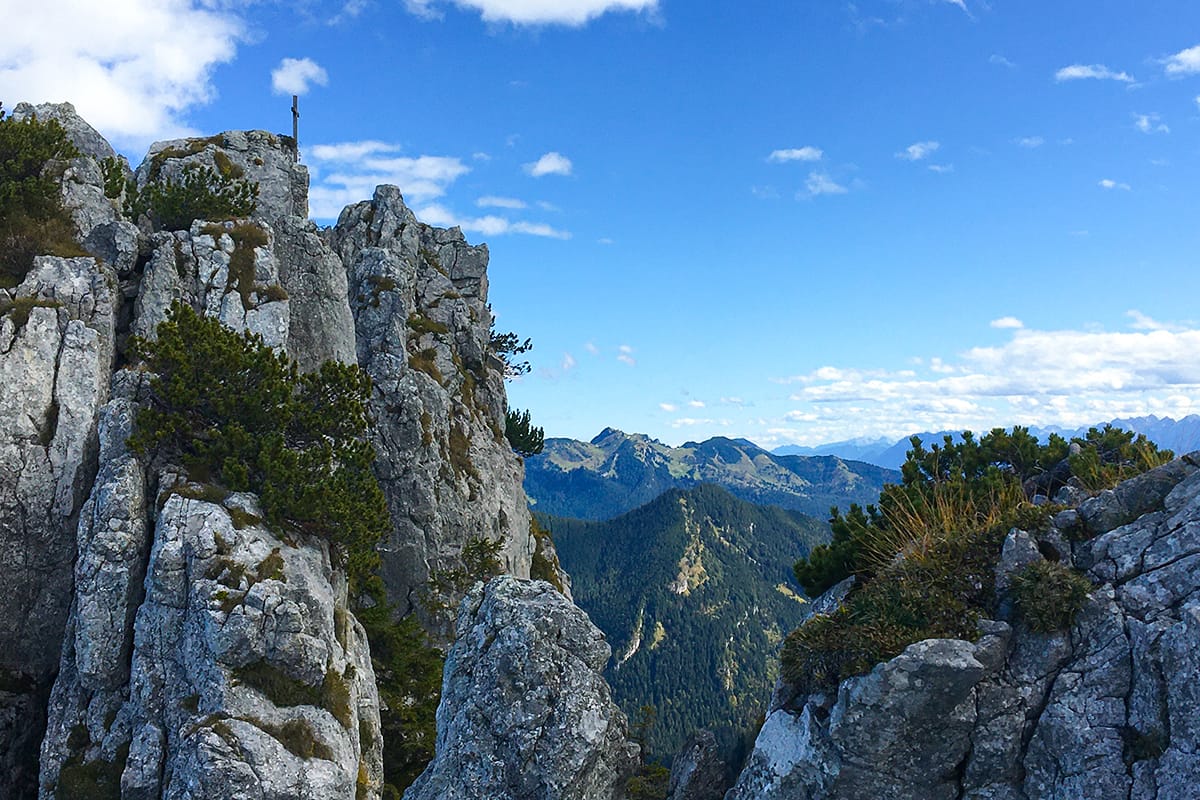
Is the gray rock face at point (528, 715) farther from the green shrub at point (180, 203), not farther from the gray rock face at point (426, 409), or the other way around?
the green shrub at point (180, 203)

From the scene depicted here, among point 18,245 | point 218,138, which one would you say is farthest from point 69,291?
point 218,138

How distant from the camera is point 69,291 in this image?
35438mm

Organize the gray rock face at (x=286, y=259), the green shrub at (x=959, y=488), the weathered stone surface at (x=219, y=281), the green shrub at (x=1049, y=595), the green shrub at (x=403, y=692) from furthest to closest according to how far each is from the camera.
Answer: the gray rock face at (x=286, y=259)
the weathered stone surface at (x=219, y=281)
the green shrub at (x=403, y=692)
the green shrub at (x=959, y=488)
the green shrub at (x=1049, y=595)

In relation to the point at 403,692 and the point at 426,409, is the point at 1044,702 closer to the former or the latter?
the point at 403,692

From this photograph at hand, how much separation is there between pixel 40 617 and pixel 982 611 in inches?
1553

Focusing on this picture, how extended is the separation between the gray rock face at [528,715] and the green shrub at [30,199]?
36466 mm

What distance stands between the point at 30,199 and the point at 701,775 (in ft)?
153

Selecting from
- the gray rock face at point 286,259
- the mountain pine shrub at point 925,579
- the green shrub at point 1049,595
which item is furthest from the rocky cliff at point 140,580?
the green shrub at point 1049,595

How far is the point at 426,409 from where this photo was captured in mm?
59250

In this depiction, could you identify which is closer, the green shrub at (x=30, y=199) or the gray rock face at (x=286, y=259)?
the green shrub at (x=30, y=199)

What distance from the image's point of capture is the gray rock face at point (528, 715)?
13180mm

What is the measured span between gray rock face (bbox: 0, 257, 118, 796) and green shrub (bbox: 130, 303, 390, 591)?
3518mm

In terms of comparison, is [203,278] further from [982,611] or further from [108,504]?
[982,611]

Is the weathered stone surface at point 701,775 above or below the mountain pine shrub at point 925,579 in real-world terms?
below
